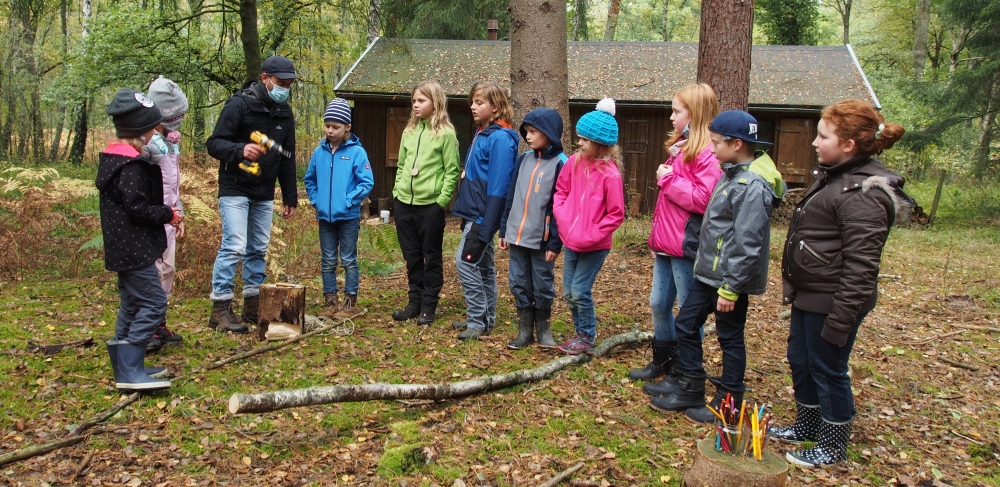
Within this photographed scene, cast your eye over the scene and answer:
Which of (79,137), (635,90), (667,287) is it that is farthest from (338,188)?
(79,137)

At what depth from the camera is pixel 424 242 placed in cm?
575

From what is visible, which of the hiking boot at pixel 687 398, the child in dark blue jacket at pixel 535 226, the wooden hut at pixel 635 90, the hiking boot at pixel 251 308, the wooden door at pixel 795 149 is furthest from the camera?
the wooden door at pixel 795 149

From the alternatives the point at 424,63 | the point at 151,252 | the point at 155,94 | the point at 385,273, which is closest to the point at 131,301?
the point at 151,252

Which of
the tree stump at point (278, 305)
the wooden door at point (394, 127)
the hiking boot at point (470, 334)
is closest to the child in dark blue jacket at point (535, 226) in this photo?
the hiking boot at point (470, 334)

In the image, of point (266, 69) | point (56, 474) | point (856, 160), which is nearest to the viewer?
point (56, 474)

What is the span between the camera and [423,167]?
5.60 m

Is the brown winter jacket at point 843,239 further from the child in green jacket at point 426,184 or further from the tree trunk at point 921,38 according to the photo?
the tree trunk at point 921,38

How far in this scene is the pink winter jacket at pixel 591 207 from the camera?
4.62 metres

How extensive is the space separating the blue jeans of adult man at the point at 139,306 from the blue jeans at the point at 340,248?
1.80 metres

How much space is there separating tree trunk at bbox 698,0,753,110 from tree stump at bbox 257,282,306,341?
4.70 meters

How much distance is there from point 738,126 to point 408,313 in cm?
336

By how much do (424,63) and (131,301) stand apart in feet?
43.6

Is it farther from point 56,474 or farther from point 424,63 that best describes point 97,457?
point 424,63

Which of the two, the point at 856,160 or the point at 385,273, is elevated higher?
the point at 856,160
